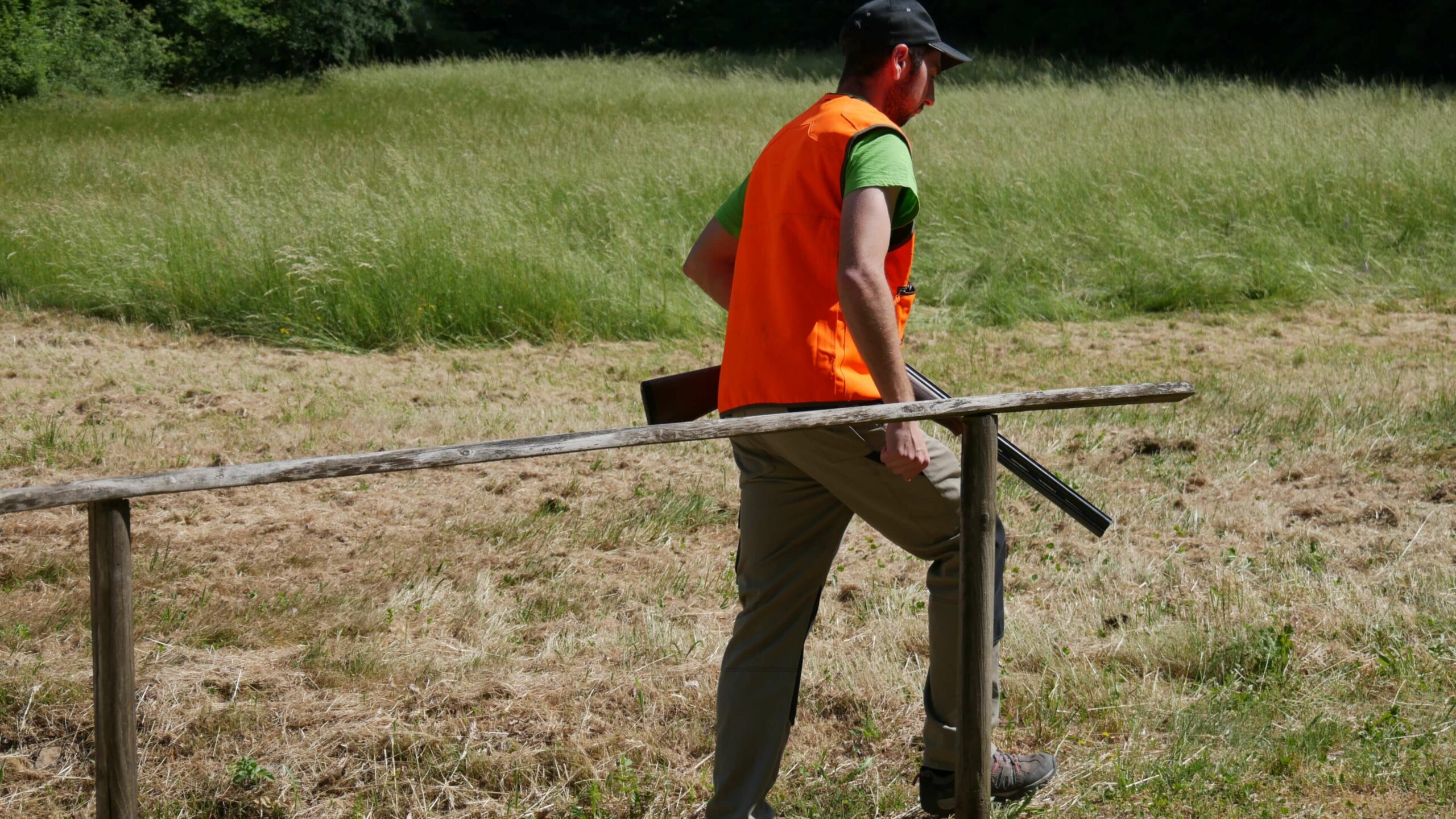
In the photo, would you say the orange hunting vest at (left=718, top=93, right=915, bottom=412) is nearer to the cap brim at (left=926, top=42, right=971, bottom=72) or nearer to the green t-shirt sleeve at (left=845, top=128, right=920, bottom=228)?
the green t-shirt sleeve at (left=845, top=128, right=920, bottom=228)

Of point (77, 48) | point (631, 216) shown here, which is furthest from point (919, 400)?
point (77, 48)

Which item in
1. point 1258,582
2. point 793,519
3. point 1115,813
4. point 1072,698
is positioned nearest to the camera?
point 793,519

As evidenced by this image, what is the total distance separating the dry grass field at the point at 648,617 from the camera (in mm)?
3279

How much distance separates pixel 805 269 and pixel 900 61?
518 millimetres

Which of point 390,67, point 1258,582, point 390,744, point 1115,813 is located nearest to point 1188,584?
point 1258,582

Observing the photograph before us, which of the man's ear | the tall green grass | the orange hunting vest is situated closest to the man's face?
the man's ear

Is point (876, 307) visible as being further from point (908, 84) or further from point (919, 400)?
point (908, 84)

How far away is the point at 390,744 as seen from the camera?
3.38 meters

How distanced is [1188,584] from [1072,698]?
1033mm

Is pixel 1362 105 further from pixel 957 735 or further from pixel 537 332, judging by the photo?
pixel 957 735

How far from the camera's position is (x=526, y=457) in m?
2.47

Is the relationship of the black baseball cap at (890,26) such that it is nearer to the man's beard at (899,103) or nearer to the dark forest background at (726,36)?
the man's beard at (899,103)

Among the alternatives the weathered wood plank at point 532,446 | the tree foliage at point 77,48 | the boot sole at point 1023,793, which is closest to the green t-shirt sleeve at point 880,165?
the weathered wood plank at point 532,446

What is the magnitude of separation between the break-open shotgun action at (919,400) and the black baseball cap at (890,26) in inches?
28.0
